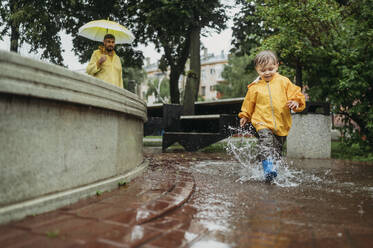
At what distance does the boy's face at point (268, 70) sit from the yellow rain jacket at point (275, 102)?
61 millimetres

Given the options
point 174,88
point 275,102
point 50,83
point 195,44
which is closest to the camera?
point 50,83

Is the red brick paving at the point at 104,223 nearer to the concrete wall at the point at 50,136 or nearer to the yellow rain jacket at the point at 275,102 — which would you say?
the concrete wall at the point at 50,136

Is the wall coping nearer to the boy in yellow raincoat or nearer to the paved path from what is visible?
the paved path

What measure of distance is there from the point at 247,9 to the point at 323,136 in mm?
8264

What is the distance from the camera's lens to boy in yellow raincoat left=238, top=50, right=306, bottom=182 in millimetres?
4098

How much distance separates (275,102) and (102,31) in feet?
12.9

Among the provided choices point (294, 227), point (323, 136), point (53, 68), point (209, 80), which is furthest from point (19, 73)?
point (209, 80)

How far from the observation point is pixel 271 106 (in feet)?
13.6

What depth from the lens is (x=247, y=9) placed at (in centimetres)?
1406

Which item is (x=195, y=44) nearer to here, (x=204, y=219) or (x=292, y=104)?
(x=292, y=104)

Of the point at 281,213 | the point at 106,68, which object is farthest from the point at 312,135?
the point at 281,213

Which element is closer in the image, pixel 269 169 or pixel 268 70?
pixel 269 169

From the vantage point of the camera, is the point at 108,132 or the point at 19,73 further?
the point at 108,132

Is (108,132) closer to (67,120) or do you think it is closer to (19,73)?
(67,120)
